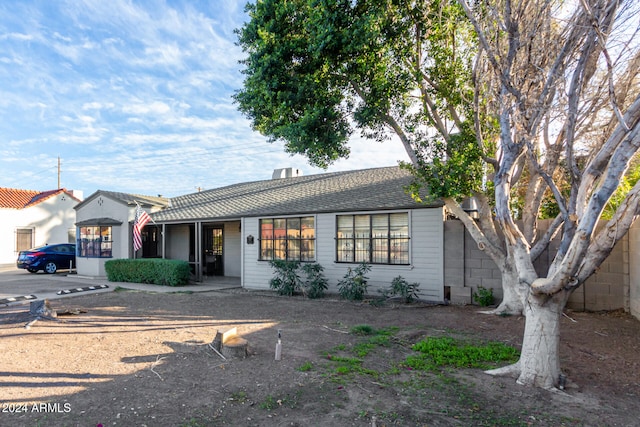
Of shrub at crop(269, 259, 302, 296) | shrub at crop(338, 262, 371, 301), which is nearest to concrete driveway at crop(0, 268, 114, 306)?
shrub at crop(269, 259, 302, 296)

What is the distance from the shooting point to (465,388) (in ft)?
14.2

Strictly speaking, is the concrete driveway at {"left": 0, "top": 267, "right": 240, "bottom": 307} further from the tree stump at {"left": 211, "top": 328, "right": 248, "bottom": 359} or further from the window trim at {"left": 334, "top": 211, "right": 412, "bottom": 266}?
the tree stump at {"left": 211, "top": 328, "right": 248, "bottom": 359}

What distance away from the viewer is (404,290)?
32.6 feet

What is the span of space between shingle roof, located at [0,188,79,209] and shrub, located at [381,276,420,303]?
→ 2656cm

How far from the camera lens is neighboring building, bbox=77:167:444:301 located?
10391 mm

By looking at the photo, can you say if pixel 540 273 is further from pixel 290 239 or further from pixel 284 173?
pixel 284 173

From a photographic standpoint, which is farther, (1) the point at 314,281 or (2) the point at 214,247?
(2) the point at 214,247

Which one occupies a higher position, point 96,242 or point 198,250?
point 96,242

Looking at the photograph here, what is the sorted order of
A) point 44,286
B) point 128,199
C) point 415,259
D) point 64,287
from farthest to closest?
point 128,199, point 44,286, point 64,287, point 415,259

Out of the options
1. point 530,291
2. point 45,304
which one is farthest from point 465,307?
point 45,304

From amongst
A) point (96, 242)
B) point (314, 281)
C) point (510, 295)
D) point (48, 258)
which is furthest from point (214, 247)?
point (510, 295)

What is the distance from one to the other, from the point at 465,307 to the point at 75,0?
489 inches

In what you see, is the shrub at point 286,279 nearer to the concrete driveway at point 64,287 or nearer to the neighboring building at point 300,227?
the neighboring building at point 300,227

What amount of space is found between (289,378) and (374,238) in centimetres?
687
